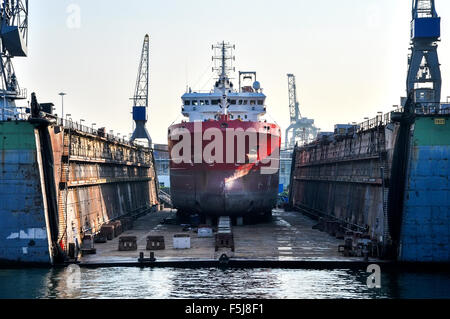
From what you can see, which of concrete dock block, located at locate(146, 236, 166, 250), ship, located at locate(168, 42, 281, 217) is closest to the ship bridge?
ship, located at locate(168, 42, 281, 217)

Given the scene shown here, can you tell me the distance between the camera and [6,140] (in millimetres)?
32344

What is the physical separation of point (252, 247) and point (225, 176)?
11414 mm

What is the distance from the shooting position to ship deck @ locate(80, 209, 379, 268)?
32.3m

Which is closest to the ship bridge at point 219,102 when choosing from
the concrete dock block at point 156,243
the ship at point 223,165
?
the ship at point 223,165

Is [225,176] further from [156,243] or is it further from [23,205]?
[23,205]

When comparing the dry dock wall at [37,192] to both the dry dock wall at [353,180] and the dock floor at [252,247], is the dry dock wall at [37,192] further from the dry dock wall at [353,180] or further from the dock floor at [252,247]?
the dry dock wall at [353,180]

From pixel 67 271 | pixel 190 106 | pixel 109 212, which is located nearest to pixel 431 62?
pixel 190 106

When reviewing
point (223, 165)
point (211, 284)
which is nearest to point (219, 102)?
point (223, 165)

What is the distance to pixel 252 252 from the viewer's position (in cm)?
3531

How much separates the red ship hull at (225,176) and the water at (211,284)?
17102 millimetres

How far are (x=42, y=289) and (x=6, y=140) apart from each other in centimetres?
913

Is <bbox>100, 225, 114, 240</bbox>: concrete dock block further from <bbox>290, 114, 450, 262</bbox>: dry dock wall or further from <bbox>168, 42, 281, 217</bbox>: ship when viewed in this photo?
<bbox>290, 114, 450, 262</bbox>: dry dock wall

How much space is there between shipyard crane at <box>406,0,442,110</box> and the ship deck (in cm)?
2624
